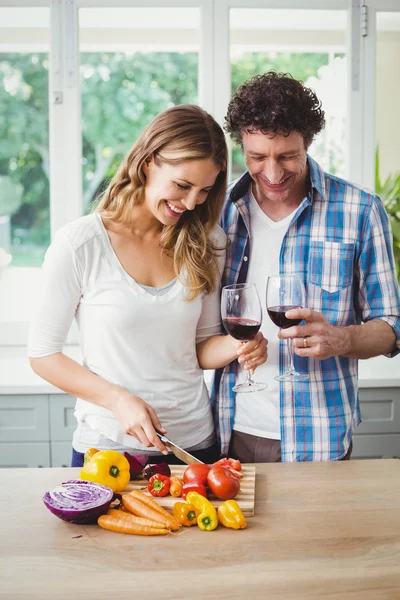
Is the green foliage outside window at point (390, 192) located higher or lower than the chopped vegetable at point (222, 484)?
higher

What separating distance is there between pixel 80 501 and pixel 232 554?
32 cm

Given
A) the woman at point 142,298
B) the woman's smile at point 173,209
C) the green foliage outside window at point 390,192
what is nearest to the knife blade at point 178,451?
the woman at point 142,298

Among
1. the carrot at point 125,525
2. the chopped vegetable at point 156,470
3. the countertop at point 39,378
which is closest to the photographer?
the carrot at point 125,525

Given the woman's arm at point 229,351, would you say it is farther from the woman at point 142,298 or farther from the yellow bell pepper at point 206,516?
the yellow bell pepper at point 206,516

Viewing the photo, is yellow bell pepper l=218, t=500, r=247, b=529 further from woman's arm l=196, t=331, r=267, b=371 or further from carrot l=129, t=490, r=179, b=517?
woman's arm l=196, t=331, r=267, b=371

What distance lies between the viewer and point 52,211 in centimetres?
328

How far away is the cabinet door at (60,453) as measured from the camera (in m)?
2.68

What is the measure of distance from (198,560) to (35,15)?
2868mm

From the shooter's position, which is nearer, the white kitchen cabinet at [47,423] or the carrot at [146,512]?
the carrot at [146,512]

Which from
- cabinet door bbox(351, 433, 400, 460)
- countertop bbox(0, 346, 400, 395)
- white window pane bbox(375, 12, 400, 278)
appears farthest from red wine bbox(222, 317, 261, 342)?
white window pane bbox(375, 12, 400, 278)

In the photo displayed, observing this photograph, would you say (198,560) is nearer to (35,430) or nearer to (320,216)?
(320,216)

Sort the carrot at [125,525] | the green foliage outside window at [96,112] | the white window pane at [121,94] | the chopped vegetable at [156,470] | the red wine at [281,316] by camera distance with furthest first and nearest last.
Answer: the white window pane at [121,94], the green foliage outside window at [96,112], the red wine at [281,316], the chopped vegetable at [156,470], the carrot at [125,525]

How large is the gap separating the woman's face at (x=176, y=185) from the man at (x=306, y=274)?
176 millimetres

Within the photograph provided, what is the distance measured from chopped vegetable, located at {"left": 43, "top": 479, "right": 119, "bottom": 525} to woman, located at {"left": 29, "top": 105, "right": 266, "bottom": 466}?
0.71 feet
